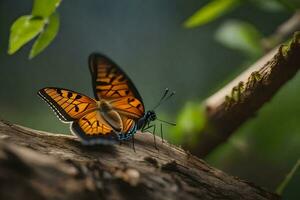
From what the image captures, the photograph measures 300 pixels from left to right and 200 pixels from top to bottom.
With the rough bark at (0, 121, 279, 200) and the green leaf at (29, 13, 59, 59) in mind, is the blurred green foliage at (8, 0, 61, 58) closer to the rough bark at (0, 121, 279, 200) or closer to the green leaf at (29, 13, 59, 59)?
the green leaf at (29, 13, 59, 59)

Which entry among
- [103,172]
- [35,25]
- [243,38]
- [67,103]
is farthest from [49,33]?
[243,38]

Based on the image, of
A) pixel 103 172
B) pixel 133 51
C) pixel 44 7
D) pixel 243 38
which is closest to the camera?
pixel 103 172

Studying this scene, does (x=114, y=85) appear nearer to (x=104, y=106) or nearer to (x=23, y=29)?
Answer: (x=104, y=106)

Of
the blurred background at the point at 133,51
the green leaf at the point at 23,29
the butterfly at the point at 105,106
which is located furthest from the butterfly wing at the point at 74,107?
the blurred background at the point at 133,51

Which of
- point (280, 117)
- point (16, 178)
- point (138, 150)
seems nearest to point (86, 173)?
point (16, 178)

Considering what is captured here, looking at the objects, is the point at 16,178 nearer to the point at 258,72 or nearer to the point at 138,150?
the point at 138,150

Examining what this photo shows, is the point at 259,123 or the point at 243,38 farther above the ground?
the point at 243,38
